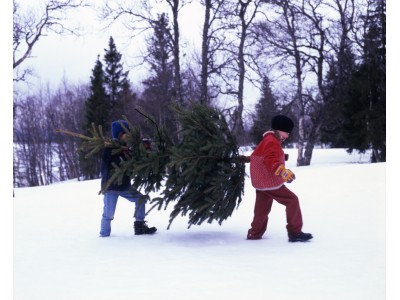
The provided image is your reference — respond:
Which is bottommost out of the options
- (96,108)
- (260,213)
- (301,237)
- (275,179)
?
(301,237)

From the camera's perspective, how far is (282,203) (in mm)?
5570

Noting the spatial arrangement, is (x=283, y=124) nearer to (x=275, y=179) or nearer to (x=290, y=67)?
(x=275, y=179)

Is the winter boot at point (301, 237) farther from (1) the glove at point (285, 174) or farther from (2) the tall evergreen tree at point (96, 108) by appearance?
(2) the tall evergreen tree at point (96, 108)

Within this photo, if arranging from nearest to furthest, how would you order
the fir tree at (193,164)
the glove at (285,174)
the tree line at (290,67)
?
the glove at (285,174) < the fir tree at (193,164) < the tree line at (290,67)

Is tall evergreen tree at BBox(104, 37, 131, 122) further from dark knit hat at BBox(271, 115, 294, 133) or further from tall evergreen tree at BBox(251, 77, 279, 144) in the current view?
dark knit hat at BBox(271, 115, 294, 133)

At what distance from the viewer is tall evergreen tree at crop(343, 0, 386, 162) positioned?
2219 cm

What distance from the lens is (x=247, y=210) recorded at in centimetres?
875

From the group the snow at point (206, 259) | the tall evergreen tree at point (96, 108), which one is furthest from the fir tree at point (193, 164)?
the tall evergreen tree at point (96, 108)

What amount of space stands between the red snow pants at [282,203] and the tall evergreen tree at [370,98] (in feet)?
59.9

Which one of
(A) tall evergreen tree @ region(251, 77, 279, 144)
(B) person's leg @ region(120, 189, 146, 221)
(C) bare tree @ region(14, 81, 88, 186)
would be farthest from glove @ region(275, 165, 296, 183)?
(C) bare tree @ region(14, 81, 88, 186)

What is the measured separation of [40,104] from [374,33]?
32237mm

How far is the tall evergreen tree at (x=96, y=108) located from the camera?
1496 inches

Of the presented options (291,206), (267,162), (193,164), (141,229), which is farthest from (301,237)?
(141,229)

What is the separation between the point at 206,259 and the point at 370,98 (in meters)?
22.2
